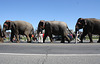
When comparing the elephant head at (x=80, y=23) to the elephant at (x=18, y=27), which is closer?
the elephant head at (x=80, y=23)

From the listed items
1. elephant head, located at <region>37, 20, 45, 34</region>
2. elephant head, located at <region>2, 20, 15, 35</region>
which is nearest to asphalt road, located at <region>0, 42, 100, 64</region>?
elephant head, located at <region>37, 20, 45, 34</region>

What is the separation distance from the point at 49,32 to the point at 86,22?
406 cm

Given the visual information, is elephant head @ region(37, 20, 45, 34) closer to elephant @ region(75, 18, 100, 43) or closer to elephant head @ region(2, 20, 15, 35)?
elephant head @ region(2, 20, 15, 35)

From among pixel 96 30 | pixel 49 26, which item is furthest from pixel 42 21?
pixel 96 30

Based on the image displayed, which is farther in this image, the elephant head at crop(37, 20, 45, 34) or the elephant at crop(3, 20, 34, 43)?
the elephant at crop(3, 20, 34, 43)

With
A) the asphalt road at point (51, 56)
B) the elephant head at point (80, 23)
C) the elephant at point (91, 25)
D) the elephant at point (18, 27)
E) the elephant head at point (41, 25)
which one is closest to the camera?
the asphalt road at point (51, 56)

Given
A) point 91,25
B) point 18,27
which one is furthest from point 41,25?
point 91,25

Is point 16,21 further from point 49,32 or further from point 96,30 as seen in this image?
point 96,30

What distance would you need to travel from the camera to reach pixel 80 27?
15.7m

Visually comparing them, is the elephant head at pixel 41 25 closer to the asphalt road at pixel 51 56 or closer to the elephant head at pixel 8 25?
the elephant head at pixel 8 25

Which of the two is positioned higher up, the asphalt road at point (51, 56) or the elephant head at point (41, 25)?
the elephant head at point (41, 25)

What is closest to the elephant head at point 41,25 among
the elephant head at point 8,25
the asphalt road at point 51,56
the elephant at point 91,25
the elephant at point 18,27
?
the elephant at point 18,27

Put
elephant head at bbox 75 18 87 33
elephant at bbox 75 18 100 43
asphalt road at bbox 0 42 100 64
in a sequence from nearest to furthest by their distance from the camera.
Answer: asphalt road at bbox 0 42 100 64, elephant at bbox 75 18 100 43, elephant head at bbox 75 18 87 33

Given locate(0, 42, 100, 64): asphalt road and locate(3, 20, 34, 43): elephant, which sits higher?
locate(3, 20, 34, 43): elephant
